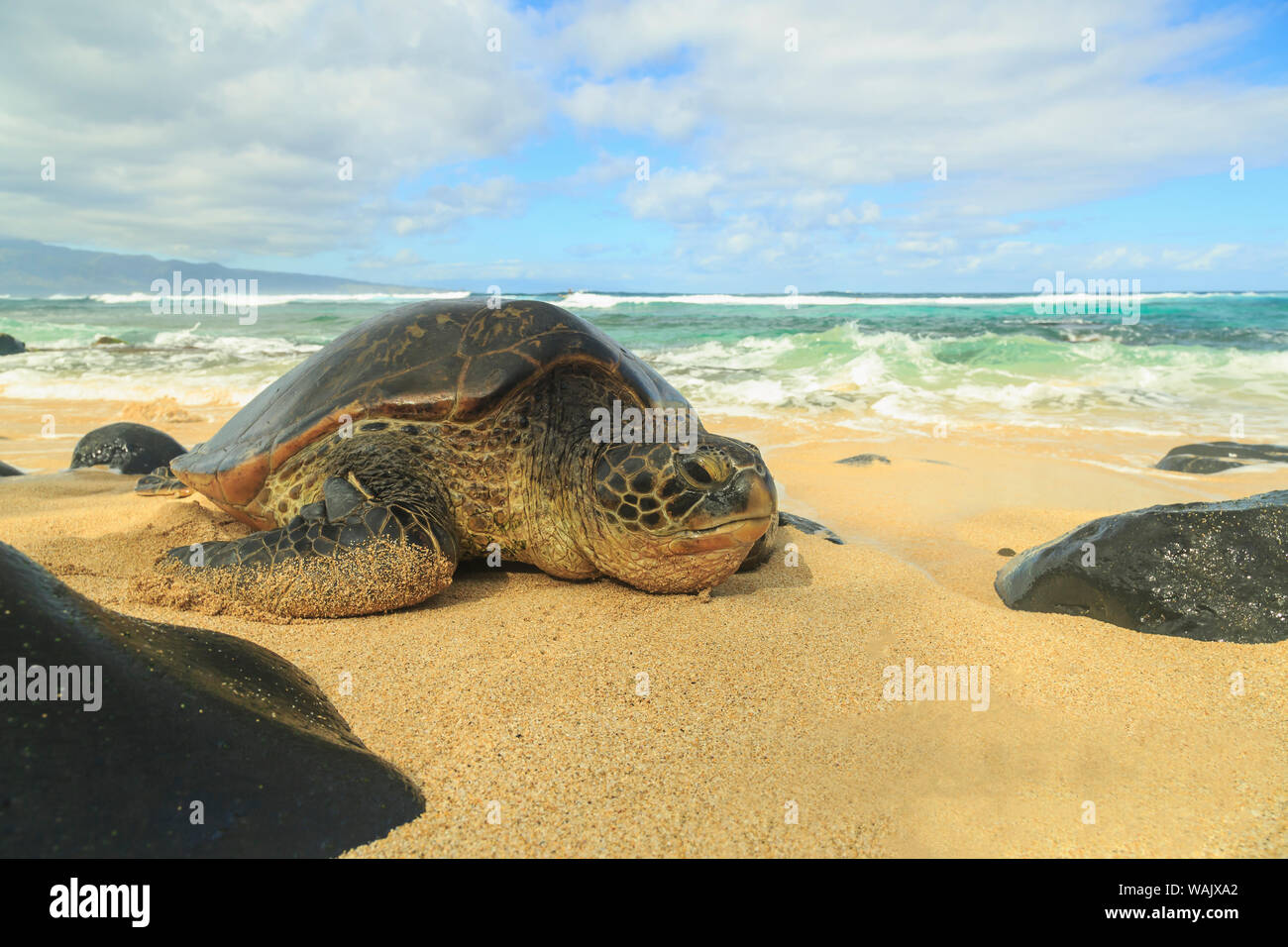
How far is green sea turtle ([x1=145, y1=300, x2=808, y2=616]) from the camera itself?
115 inches

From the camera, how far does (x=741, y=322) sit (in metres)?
30.5

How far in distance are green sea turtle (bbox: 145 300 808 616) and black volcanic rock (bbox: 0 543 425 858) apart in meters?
1.30

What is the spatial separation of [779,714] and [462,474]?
1.99 metres

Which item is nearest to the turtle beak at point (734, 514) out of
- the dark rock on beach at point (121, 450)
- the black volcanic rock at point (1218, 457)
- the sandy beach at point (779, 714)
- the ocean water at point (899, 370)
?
the sandy beach at point (779, 714)

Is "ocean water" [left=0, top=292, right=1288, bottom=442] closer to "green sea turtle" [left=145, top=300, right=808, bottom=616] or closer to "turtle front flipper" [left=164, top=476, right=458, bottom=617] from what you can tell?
"green sea turtle" [left=145, top=300, right=808, bottom=616]

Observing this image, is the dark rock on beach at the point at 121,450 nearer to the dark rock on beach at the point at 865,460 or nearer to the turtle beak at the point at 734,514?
the turtle beak at the point at 734,514

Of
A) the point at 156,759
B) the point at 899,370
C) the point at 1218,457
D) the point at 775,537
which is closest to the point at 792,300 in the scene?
the point at 899,370

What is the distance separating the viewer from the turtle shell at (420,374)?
355 cm

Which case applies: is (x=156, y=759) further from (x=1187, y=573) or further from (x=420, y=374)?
(x=1187, y=573)

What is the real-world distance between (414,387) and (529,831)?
8.24 feet

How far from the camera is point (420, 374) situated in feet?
11.9

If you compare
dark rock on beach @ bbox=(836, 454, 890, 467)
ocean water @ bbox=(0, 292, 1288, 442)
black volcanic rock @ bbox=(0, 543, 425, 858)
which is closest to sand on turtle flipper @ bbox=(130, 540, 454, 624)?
black volcanic rock @ bbox=(0, 543, 425, 858)

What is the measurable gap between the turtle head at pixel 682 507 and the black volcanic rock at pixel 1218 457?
587 cm
